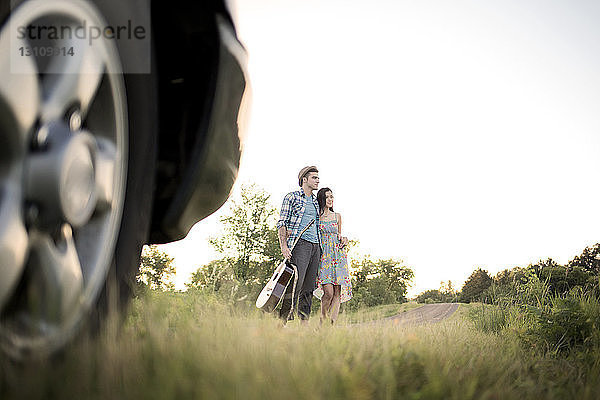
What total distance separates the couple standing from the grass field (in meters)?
3.91

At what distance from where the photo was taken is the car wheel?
1215 mm

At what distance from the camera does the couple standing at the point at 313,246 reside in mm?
6691

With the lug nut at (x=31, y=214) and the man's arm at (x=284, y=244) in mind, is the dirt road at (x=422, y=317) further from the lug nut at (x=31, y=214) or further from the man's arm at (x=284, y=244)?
the lug nut at (x=31, y=214)

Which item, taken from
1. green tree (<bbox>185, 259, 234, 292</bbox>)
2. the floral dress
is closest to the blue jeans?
the floral dress

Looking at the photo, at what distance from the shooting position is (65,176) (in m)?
1.33

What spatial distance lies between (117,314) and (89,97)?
2.24 ft

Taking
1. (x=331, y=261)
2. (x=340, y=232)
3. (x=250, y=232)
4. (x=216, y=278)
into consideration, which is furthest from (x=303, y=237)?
(x=250, y=232)

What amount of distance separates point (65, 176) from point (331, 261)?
6415 mm

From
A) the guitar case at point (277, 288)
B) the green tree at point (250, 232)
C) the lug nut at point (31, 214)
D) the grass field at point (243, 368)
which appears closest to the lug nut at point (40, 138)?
the lug nut at point (31, 214)

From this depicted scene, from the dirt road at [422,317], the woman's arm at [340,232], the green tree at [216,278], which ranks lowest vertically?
the dirt road at [422,317]

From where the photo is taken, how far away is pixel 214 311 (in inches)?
106

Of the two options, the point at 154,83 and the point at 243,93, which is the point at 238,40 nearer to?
the point at 243,93

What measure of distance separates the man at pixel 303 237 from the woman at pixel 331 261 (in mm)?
592

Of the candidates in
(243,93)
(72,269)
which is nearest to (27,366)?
(72,269)
